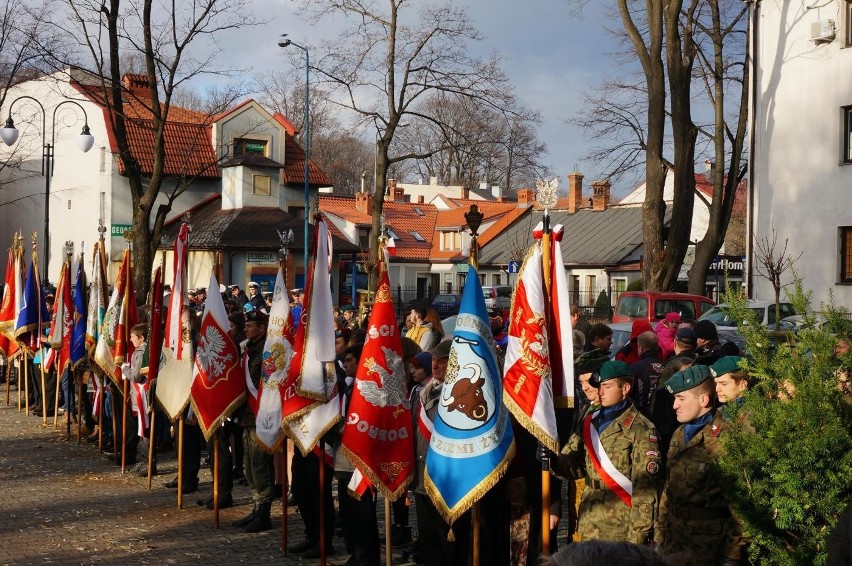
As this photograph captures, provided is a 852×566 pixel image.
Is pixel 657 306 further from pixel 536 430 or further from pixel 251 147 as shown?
pixel 251 147

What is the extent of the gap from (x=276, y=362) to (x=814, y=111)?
22.7 meters

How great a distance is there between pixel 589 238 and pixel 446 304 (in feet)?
71.1

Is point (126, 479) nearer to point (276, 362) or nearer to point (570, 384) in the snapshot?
point (276, 362)

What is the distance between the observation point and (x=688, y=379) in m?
5.95

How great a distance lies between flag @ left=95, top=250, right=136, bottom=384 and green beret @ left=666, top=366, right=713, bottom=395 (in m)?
9.60

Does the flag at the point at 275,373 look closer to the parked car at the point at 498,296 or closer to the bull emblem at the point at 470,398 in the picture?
the bull emblem at the point at 470,398

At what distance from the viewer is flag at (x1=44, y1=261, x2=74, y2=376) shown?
16.5 metres

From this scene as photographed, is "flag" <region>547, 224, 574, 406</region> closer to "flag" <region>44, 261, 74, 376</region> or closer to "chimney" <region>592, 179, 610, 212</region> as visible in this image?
"flag" <region>44, 261, 74, 376</region>

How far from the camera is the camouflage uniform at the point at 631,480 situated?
19.8 feet

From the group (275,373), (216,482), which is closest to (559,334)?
(275,373)

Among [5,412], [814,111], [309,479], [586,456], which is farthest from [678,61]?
[586,456]

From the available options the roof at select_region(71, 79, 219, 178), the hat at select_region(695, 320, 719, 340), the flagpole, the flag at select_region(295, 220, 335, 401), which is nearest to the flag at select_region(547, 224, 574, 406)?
the flagpole

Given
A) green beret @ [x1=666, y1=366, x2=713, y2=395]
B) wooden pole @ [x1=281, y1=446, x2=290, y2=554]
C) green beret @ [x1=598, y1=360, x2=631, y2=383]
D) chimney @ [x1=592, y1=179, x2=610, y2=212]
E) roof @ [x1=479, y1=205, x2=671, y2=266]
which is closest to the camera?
green beret @ [x1=666, y1=366, x2=713, y2=395]

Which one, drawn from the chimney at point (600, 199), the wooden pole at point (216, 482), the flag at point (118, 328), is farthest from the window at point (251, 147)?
the wooden pole at point (216, 482)
